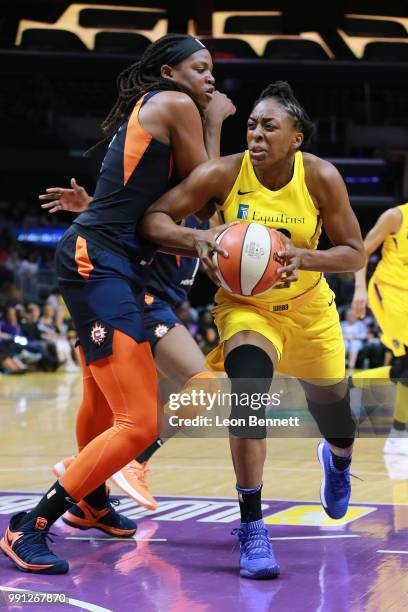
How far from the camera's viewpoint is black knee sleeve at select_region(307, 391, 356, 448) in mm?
4473

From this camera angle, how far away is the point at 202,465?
655 cm

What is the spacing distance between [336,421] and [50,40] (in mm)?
16740

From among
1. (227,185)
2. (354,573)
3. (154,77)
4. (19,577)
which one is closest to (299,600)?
(354,573)

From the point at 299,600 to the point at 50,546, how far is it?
4.30ft

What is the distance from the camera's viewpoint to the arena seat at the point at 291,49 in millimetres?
19719

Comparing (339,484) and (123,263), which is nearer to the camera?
(123,263)

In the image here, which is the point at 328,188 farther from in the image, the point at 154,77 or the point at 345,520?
the point at 345,520

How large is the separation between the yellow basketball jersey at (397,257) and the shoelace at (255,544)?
386cm

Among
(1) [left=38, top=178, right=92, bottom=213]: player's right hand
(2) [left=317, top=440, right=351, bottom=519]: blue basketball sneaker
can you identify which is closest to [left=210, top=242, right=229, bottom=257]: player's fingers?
(1) [left=38, top=178, right=92, bottom=213]: player's right hand

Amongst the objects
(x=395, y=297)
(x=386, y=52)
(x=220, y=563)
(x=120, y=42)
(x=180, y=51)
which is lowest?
(x=220, y=563)

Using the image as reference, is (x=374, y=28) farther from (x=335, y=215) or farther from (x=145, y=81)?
(x=335, y=215)

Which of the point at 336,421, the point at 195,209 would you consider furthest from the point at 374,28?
the point at 195,209

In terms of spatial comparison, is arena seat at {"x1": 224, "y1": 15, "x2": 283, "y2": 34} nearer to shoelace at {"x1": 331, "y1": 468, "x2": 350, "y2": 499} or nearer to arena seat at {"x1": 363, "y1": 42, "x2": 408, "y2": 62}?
arena seat at {"x1": 363, "y1": 42, "x2": 408, "y2": 62}

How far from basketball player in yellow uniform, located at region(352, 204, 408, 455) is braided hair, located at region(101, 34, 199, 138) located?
322 centimetres
